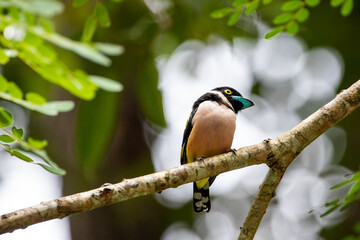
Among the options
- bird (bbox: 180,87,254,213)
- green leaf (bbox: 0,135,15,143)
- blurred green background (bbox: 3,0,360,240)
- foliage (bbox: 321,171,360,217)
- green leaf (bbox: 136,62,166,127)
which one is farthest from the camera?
green leaf (bbox: 136,62,166,127)

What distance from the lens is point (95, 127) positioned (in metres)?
5.16

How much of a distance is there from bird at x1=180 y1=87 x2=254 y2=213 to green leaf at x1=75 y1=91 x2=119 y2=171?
2.79 feet

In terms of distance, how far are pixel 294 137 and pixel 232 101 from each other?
1879 millimetres

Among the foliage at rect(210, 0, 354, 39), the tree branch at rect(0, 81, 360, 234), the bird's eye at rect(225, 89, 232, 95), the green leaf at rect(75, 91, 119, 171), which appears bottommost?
the tree branch at rect(0, 81, 360, 234)

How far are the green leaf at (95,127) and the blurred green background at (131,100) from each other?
11mm

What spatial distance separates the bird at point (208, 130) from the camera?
4.64 m

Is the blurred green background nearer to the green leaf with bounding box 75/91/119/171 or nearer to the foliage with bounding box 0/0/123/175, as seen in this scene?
the green leaf with bounding box 75/91/119/171

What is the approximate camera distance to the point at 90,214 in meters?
6.77

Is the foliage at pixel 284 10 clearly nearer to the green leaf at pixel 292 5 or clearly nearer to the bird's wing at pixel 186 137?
the green leaf at pixel 292 5

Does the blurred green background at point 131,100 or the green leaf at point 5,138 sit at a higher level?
the blurred green background at point 131,100

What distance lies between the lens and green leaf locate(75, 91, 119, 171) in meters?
5.04

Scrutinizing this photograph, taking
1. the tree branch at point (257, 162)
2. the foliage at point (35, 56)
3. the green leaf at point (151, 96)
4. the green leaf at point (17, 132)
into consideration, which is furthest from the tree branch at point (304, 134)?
the green leaf at point (151, 96)

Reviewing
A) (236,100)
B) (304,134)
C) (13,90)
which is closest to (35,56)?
(13,90)

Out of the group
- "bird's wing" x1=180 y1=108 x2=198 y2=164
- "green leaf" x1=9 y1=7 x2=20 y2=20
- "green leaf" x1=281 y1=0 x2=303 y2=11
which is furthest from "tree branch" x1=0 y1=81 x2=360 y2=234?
"bird's wing" x1=180 y1=108 x2=198 y2=164
